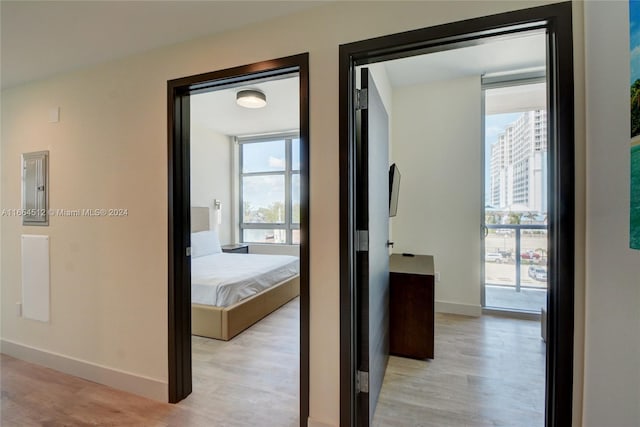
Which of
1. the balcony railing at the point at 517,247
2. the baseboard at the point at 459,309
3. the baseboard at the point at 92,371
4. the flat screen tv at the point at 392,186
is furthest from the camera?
the balcony railing at the point at 517,247

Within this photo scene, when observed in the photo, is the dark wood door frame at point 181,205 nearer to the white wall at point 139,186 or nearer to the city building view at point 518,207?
the white wall at point 139,186

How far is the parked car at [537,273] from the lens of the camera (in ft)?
11.8

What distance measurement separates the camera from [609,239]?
1095mm

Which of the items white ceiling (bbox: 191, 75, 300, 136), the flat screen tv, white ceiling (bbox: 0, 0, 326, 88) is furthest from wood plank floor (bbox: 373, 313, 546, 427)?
white ceiling (bbox: 191, 75, 300, 136)

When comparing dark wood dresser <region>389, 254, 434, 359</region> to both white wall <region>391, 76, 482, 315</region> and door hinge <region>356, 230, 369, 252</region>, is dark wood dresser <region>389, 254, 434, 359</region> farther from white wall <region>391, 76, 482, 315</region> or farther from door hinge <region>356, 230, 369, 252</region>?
white wall <region>391, 76, 482, 315</region>

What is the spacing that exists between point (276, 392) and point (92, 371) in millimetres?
1464

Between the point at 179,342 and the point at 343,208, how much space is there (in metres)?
1.50

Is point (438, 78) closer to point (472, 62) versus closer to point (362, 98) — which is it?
point (472, 62)

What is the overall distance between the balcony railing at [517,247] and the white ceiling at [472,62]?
1.88 m

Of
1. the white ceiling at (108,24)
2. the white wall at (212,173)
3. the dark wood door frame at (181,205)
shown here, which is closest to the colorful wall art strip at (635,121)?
the white ceiling at (108,24)

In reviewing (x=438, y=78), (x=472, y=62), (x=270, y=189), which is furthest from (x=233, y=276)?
(x=472, y=62)

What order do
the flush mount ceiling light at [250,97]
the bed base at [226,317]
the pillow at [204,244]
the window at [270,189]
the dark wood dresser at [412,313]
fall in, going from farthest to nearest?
the window at [270,189], the pillow at [204,244], the flush mount ceiling light at [250,97], the bed base at [226,317], the dark wood dresser at [412,313]

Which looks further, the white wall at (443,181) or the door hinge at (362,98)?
the white wall at (443,181)

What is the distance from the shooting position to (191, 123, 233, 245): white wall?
16.7ft
